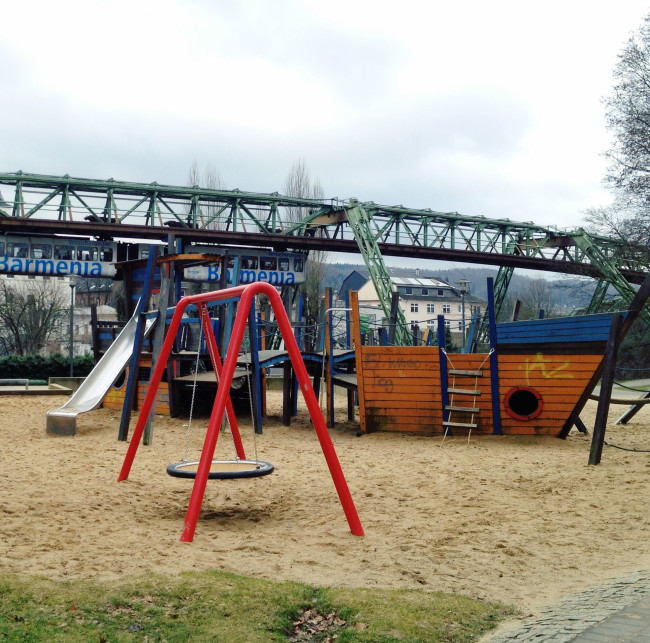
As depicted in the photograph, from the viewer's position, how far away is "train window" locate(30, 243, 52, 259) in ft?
119

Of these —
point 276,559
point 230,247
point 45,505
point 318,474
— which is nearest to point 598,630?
point 276,559

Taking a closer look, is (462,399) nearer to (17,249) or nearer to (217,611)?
(217,611)

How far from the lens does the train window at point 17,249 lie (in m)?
35.7

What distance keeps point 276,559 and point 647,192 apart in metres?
26.9

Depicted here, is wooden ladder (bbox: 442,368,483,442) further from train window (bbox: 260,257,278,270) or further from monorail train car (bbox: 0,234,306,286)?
train window (bbox: 260,257,278,270)

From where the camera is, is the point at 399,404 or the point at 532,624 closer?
the point at 532,624

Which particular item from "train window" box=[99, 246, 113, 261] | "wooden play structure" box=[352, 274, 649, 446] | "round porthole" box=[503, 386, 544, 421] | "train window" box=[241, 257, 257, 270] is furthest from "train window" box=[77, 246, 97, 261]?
Answer: "round porthole" box=[503, 386, 544, 421]

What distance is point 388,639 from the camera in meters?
3.85

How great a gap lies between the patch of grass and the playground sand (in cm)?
33

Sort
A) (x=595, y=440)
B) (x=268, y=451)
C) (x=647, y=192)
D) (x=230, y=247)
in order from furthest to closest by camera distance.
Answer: (x=230, y=247) < (x=647, y=192) < (x=268, y=451) < (x=595, y=440)

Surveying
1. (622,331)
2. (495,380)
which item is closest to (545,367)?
(495,380)

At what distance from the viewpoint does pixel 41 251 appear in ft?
120

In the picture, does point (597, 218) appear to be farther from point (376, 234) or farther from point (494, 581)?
point (494, 581)

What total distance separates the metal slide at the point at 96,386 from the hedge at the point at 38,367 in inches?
663
